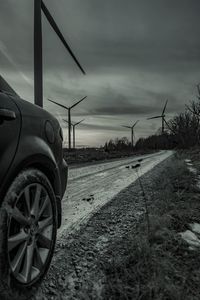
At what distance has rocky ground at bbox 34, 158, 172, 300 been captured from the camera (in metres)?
2.19

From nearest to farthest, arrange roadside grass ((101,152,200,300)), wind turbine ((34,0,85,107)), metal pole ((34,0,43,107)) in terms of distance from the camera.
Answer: roadside grass ((101,152,200,300))
metal pole ((34,0,43,107))
wind turbine ((34,0,85,107))

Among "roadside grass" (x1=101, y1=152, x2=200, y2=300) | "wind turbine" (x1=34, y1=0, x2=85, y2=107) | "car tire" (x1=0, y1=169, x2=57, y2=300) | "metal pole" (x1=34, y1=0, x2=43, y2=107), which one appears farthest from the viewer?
"wind turbine" (x1=34, y1=0, x2=85, y2=107)

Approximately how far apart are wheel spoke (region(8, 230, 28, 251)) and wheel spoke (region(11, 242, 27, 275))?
0.05 m

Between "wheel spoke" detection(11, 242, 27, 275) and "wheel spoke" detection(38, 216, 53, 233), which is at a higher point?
"wheel spoke" detection(38, 216, 53, 233)

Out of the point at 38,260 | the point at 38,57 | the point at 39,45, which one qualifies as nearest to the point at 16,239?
the point at 38,260

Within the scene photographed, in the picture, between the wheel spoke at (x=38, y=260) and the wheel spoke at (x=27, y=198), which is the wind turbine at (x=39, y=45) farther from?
the wheel spoke at (x=38, y=260)

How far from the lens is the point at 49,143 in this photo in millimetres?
2596

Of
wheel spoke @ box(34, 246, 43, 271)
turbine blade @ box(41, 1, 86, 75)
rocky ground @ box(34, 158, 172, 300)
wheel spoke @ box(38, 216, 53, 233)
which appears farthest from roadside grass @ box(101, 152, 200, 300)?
turbine blade @ box(41, 1, 86, 75)

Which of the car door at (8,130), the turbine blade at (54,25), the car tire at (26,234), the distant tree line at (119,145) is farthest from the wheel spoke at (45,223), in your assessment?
the distant tree line at (119,145)

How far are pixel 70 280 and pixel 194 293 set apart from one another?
931mm

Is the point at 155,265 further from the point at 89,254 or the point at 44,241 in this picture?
the point at 44,241

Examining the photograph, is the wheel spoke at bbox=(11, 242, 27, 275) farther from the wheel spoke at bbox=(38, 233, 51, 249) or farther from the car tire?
the wheel spoke at bbox=(38, 233, 51, 249)

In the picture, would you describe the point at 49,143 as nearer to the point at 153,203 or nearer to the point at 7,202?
the point at 7,202

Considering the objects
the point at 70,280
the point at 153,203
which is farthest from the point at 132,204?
the point at 70,280
